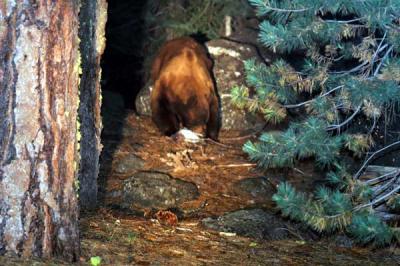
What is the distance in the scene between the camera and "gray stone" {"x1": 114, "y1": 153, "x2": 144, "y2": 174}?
6542mm

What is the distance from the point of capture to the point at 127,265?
3.66 m

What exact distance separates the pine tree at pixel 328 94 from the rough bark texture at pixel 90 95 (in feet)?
3.67

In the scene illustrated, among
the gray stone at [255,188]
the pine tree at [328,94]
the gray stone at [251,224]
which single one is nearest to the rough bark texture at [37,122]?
the pine tree at [328,94]

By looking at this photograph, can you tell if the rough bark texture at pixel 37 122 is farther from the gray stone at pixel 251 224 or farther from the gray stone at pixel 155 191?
the gray stone at pixel 155 191

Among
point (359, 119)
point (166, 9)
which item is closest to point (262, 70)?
point (359, 119)

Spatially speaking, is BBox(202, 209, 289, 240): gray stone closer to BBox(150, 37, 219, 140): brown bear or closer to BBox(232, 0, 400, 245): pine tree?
BBox(232, 0, 400, 245): pine tree

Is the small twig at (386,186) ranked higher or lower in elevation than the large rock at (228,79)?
lower

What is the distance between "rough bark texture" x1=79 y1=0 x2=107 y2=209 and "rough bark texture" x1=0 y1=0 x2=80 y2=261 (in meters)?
1.51

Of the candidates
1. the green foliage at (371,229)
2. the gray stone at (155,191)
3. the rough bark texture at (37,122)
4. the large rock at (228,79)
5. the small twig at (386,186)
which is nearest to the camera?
the rough bark texture at (37,122)

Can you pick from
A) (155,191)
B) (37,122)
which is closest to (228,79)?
(155,191)

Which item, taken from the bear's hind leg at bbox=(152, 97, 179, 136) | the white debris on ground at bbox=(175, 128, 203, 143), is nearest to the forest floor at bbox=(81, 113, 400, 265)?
the white debris on ground at bbox=(175, 128, 203, 143)

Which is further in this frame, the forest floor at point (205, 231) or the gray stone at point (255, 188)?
the gray stone at point (255, 188)

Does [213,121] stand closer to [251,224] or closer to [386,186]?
[251,224]

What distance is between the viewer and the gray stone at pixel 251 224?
4.89 m
